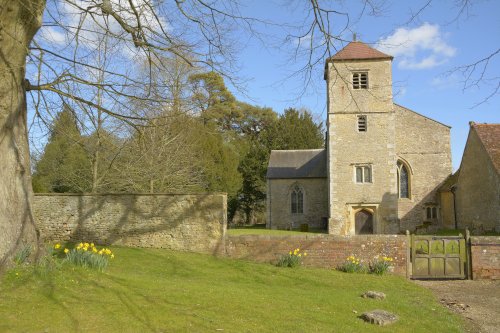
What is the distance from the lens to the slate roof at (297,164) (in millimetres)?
36375

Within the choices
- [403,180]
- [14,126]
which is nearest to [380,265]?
[14,126]

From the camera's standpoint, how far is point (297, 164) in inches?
1484

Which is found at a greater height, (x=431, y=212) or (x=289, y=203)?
(x=289, y=203)

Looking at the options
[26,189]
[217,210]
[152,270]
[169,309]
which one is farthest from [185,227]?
[169,309]

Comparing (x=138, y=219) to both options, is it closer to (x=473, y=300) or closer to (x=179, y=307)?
(x=179, y=307)

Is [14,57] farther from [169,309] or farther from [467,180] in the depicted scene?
[467,180]

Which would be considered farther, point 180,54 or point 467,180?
point 467,180

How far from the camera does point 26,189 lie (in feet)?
26.7

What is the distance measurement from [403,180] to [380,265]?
21442 millimetres

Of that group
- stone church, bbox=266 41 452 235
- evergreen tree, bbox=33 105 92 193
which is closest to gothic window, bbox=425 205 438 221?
stone church, bbox=266 41 452 235

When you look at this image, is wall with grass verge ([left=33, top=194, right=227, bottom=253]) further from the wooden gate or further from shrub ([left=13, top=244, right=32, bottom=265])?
shrub ([left=13, top=244, right=32, bottom=265])

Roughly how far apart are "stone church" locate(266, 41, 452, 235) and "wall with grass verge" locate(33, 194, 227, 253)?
47.6 feet

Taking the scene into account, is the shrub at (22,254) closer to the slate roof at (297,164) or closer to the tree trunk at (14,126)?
the tree trunk at (14,126)

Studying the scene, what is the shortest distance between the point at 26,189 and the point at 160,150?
15.0 meters
